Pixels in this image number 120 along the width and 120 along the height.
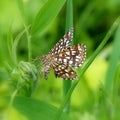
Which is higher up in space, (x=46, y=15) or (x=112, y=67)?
(x=46, y=15)

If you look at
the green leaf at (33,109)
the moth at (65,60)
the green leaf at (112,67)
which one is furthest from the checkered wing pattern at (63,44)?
the green leaf at (112,67)

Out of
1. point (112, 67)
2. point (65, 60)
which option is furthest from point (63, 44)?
point (112, 67)

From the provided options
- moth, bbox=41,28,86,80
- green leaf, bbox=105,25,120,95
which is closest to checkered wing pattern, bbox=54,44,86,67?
moth, bbox=41,28,86,80

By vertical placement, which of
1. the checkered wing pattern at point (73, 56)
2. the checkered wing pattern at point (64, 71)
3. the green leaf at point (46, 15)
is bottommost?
the checkered wing pattern at point (64, 71)

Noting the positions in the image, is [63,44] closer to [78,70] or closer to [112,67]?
[78,70]

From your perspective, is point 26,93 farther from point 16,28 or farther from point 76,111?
point 16,28

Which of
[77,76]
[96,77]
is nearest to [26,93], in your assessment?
[77,76]

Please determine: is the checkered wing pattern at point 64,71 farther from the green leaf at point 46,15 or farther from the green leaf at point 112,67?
the green leaf at point 112,67
